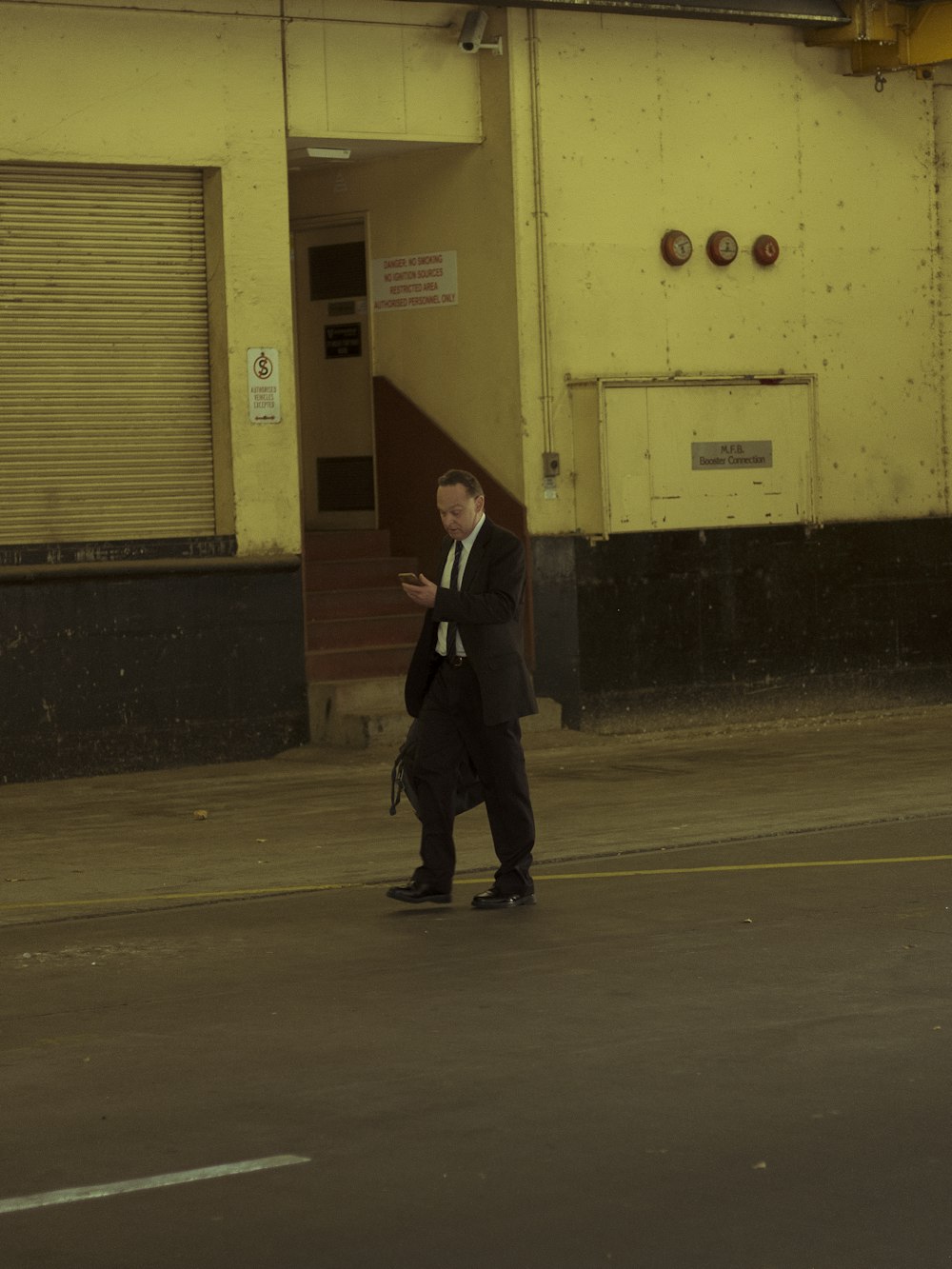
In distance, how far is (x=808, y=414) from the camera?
1867cm

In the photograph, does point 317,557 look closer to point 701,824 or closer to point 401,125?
point 401,125

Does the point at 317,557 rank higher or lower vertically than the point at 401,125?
lower

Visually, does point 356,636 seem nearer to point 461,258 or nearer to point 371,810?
point 461,258

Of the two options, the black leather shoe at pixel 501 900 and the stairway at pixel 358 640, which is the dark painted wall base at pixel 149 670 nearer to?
the stairway at pixel 358 640

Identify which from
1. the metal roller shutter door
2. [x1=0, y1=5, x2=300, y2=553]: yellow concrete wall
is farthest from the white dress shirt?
[x1=0, y1=5, x2=300, y2=553]: yellow concrete wall

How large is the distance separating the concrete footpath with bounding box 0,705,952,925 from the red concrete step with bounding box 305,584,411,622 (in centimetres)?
142

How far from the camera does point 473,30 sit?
17.1 meters

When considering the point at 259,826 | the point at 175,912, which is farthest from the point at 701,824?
the point at 175,912

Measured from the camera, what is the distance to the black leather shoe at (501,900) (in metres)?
10.6

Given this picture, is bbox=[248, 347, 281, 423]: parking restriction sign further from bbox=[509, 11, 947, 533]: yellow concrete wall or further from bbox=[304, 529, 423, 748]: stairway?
bbox=[509, 11, 947, 533]: yellow concrete wall

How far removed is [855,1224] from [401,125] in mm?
12626

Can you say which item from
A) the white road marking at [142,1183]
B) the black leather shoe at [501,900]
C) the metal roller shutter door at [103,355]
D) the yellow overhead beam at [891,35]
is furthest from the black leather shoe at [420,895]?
the yellow overhead beam at [891,35]

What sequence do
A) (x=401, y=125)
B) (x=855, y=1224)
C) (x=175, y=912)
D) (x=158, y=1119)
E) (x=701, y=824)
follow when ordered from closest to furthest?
(x=855, y=1224) < (x=158, y=1119) < (x=175, y=912) < (x=701, y=824) < (x=401, y=125)

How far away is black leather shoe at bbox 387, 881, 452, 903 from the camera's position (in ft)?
35.3
